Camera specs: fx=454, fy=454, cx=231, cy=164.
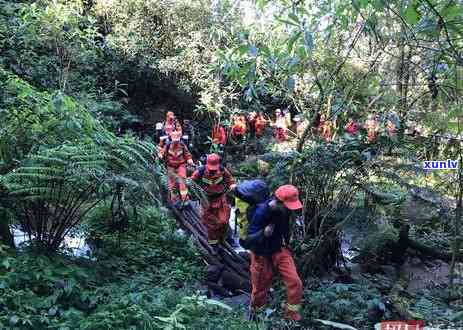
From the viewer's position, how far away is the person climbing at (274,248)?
4.41 m

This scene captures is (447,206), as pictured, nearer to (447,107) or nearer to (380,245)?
(380,245)

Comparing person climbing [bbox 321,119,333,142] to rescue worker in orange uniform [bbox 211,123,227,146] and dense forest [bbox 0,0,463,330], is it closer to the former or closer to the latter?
dense forest [bbox 0,0,463,330]

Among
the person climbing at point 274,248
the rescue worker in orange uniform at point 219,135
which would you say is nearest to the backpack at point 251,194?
the person climbing at point 274,248

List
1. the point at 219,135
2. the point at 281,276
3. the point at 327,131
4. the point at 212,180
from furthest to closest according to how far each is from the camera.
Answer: the point at 219,135 → the point at 212,180 → the point at 327,131 → the point at 281,276

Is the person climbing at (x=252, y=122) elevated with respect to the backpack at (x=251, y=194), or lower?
elevated

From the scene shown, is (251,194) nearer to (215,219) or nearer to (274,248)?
(274,248)

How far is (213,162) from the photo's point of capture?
661 centimetres

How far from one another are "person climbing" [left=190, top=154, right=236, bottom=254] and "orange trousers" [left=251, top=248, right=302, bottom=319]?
196cm

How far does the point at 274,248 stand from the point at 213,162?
2.25m

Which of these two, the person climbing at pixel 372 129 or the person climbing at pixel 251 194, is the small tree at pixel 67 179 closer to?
the person climbing at pixel 251 194

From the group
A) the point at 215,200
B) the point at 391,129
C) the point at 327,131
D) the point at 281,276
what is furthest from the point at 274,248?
the point at 327,131

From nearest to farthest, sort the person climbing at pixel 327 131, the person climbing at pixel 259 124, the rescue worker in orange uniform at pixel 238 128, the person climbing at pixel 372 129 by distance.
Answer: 1. the person climbing at pixel 372 129
2. the person climbing at pixel 327 131
3. the rescue worker in orange uniform at pixel 238 128
4. the person climbing at pixel 259 124

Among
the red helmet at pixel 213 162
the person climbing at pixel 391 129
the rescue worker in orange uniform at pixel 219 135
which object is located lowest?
the red helmet at pixel 213 162

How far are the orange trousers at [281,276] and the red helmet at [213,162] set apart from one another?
2.14m
